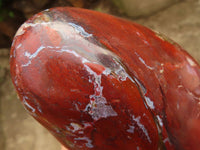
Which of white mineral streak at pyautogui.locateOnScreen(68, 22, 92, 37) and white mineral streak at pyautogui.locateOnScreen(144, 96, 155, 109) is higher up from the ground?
white mineral streak at pyautogui.locateOnScreen(68, 22, 92, 37)

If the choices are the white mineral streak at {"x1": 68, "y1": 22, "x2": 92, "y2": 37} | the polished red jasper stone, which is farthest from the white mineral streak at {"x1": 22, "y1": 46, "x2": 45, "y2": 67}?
the white mineral streak at {"x1": 68, "y1": 22, "x2": 92, "y2": 37}

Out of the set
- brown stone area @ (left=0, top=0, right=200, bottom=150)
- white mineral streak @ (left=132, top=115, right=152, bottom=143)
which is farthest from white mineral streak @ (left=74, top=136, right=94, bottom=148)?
brown stone area @ (left=0, top=0, right=200, bottom=150)

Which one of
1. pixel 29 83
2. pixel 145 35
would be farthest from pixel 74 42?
pixel 145 35

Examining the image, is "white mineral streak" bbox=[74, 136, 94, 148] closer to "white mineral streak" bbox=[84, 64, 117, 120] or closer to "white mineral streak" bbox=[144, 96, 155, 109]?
"white mineral streak" bbox=[84, 64, 117, 120]

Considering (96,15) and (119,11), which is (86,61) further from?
(119,11)

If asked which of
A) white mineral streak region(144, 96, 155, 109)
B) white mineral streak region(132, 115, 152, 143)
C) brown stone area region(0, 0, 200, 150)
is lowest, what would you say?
brown stone area region(0, 0, 200, 150)

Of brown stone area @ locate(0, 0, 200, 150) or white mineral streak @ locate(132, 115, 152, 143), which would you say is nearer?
white mineral streak @ locate(132, 115, 152, 143)

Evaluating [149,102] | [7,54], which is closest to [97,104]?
[149,102]
